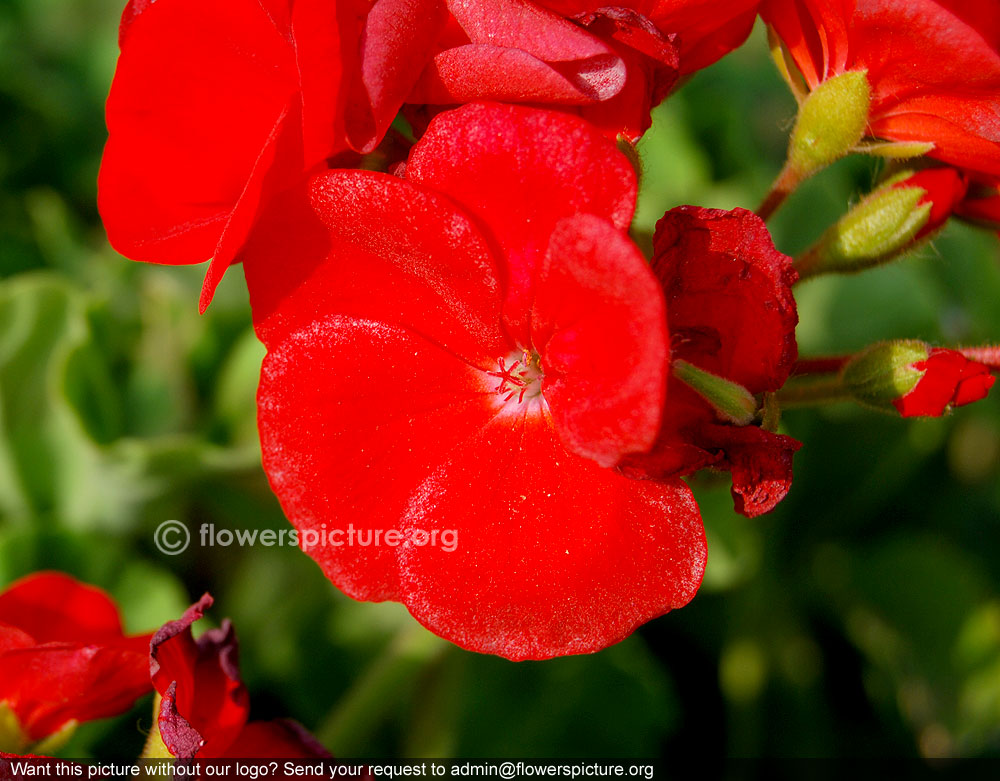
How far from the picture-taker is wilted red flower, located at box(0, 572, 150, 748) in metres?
0.86

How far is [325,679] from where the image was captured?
1559 mm

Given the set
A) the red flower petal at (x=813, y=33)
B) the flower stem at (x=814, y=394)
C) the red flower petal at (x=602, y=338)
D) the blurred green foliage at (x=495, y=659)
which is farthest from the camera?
the blurred green foliage at (x=495, y=659)

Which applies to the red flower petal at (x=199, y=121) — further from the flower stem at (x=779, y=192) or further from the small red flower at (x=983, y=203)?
the small red flower at (x=983, y=203)

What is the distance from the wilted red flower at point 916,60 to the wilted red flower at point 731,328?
0.20 m

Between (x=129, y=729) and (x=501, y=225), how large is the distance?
3.32 ft

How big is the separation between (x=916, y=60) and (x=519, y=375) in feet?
1.34

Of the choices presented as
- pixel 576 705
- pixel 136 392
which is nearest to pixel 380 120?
pixel 136 392

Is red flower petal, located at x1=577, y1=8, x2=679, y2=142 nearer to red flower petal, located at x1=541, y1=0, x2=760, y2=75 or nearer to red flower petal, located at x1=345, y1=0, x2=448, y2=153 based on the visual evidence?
red flower petal, located at x1=541, y1=0, x2=760, y2=75

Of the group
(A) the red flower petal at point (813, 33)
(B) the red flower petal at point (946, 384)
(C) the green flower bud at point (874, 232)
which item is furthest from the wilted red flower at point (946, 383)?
(A) the red flower petal at point (813, 33)

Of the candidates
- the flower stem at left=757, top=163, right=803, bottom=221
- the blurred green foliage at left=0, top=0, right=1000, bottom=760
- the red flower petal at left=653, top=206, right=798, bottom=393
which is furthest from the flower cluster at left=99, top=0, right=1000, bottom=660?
the blurred green foliage at left=0, top=0, right=1000, bottom=760

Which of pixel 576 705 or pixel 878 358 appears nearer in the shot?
pixel 878 358

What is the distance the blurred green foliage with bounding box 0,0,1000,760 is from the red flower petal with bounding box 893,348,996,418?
41 centimetres

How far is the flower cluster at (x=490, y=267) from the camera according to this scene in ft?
2.44

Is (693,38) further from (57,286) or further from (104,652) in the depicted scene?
(57,286)
